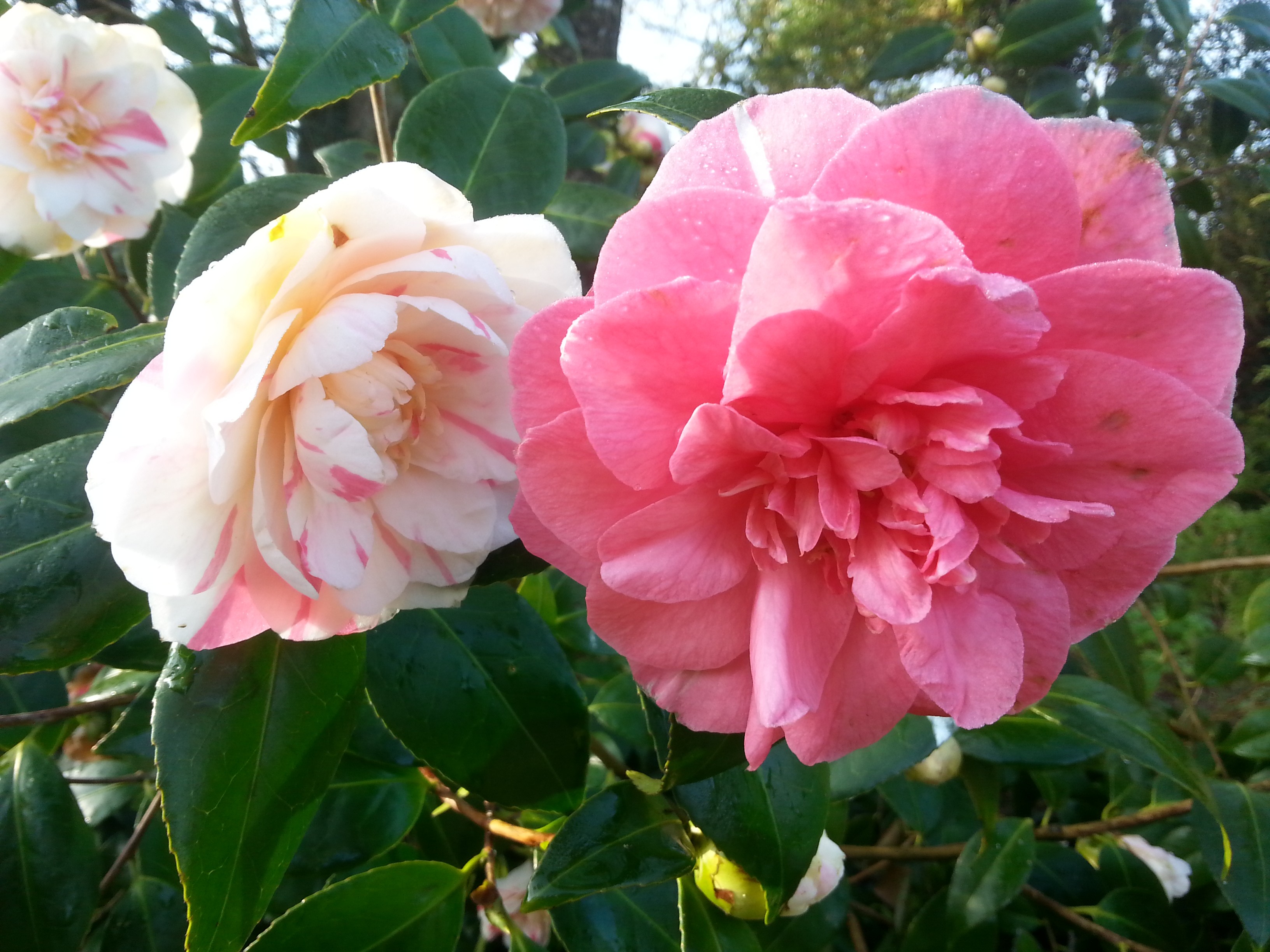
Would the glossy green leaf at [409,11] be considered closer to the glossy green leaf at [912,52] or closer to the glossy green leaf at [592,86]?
the glossy green leaf at [592,86]

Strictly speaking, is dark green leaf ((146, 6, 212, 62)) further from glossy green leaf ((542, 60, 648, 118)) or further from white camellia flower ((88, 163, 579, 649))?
white camellia flower ((88, 163, 579, 649))

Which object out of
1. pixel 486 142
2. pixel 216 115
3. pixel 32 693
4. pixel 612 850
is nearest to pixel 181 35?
pixel 216 115

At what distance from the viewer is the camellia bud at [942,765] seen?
91cm

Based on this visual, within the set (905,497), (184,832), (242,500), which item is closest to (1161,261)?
(905,497)

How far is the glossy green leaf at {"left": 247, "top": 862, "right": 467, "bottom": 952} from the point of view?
0.65 metres

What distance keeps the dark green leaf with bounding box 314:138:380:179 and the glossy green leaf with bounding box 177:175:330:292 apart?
0.79ft


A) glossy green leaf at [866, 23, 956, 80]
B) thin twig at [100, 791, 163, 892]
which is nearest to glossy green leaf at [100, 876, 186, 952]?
thin twig at [100, 791, 163, 892]

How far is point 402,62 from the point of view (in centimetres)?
63

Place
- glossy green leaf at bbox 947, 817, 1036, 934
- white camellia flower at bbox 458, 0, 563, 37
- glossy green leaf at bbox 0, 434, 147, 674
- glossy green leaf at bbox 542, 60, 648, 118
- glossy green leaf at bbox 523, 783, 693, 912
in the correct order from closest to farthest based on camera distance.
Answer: glossy green leaf at bbox 0, 434, 147, 674, glossy green leaf at bbox 523, 783, 693, 912, glossy green leaf at bbox 947, 817, 1036, 934, glossy green leaf at bbox 542, 60, 648, 118, white camellia flower at bbox 458, 0, 563, 37

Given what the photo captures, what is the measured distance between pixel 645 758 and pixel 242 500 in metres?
0.90

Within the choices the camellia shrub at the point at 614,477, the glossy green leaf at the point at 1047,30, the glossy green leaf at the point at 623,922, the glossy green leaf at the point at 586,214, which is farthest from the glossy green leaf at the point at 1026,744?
the glossy green leaf at the point at 1047,30

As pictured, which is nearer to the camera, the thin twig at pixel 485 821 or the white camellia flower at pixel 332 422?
the white camellia flower at pixel 332 422

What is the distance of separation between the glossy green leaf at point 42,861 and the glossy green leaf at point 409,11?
2.47 feet

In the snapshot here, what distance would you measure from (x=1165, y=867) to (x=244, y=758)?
135cm
